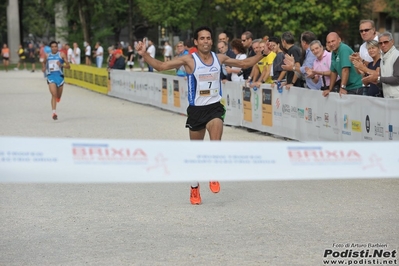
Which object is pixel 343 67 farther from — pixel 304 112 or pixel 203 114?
pixel 203 114

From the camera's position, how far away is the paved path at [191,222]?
7176 mm

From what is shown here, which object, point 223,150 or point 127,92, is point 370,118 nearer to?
point 223,150

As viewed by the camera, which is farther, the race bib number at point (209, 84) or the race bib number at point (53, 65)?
the race bib number at point (53, 65)

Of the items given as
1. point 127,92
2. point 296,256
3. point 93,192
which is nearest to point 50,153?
point 296,256

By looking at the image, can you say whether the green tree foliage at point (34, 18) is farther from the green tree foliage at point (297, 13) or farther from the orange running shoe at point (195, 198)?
the orange running shoe at point (195, 198)

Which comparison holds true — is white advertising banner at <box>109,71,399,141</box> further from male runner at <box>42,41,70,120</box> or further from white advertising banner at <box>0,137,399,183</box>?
white advertising banner at <box>0,137,399,183</box>

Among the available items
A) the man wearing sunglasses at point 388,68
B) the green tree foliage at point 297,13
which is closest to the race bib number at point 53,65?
the man wearing sunglasses at point 388,68

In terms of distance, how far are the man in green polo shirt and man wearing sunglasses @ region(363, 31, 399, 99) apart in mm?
1020

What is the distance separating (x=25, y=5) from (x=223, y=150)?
3584 inches

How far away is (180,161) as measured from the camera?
536cm

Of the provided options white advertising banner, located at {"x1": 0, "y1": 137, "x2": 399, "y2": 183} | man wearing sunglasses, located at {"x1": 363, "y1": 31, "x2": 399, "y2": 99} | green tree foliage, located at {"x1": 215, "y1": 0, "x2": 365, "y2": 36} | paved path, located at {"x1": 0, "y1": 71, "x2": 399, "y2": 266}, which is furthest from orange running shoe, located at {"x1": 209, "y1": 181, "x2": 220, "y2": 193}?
green tree foliage, located at {"x1": 215, "y1": 0, "x2": 365, "y2": 36}

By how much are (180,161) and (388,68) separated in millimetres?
7188

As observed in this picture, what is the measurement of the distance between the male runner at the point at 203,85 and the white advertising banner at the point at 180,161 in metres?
4.29

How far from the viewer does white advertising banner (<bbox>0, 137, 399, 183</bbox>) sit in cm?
520
